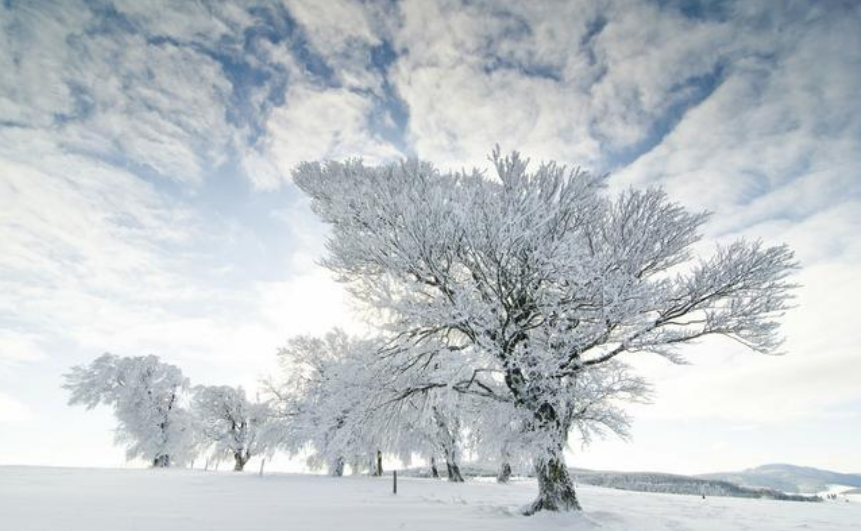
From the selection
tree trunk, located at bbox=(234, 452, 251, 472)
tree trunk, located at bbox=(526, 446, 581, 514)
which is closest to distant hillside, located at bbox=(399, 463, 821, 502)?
tree trunk, located at bbox=(526, 446, 581, 514)

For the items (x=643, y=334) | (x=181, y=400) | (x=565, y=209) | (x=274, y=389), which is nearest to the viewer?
(x=643, y=334)

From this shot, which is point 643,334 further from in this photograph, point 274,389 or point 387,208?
point 274,389

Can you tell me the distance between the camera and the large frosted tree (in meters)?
9.67

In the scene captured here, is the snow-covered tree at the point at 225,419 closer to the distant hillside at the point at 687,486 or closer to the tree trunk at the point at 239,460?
the tree trunk at the point at 239,460

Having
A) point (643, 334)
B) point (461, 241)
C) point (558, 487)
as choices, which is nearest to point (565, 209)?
point (461, 241)

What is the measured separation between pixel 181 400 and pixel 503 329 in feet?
117

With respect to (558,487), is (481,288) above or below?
above

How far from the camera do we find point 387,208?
35.3ft

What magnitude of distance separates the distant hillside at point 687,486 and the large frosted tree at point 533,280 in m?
10.2

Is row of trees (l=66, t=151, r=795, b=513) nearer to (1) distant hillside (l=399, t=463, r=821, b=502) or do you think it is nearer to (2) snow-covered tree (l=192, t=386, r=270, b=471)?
(1) distant hillside (l=399, t=463, r=821, b=502)

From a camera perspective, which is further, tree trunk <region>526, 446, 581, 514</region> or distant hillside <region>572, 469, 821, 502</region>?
distant hillside <region>572, 469, 821, 502</region>

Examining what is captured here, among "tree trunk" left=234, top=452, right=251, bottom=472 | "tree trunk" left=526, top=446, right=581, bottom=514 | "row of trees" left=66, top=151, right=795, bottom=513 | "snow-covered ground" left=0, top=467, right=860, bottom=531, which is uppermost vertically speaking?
"row of trees" left=66, top=151, right=795, bottom=513

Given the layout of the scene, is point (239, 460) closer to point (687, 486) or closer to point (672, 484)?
point (672, 484)

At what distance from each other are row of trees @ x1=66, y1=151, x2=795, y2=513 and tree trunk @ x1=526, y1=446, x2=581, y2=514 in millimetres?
34
